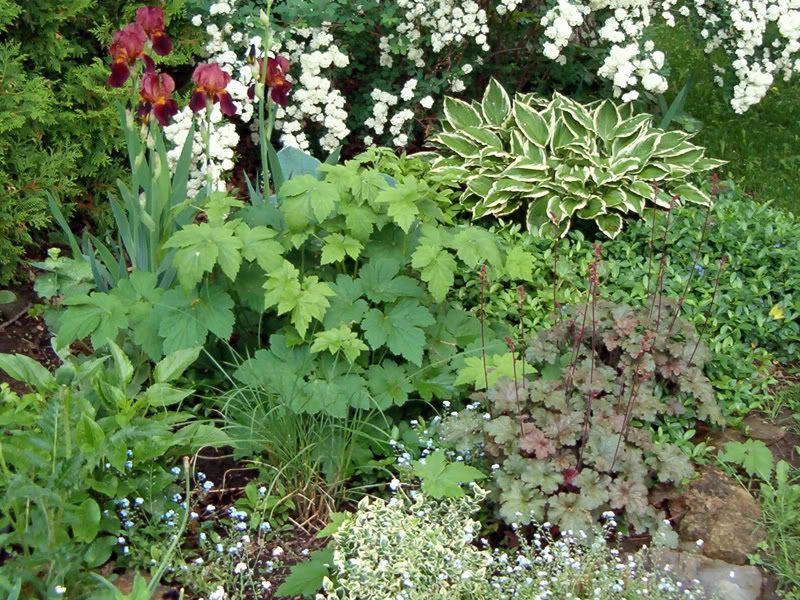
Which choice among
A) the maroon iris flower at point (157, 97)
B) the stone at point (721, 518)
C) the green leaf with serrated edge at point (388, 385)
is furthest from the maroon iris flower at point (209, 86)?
the stone at point (721, 518)

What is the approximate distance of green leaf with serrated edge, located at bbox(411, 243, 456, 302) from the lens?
11.8 ft

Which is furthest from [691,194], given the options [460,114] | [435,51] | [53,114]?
[53,114]

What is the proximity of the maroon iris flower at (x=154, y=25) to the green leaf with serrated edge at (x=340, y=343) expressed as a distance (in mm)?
1200

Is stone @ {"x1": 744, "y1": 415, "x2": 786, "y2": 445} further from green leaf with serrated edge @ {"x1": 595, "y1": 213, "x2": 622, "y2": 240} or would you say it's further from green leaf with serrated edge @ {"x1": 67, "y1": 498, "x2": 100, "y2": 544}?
green leaf with serrated edge @ {"x1": 67, "y1": 498, "x2": 100, "y2": 544}

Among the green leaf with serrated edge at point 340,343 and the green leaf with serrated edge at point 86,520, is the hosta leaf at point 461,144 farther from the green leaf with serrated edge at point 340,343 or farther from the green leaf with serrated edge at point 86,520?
the green leaf with serrated edge at point 86,520

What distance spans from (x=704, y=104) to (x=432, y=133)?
2.31 metres

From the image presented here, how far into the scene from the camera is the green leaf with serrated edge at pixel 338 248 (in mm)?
3637

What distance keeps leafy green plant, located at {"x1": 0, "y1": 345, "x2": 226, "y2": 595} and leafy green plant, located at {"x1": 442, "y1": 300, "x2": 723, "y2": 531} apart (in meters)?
0.97

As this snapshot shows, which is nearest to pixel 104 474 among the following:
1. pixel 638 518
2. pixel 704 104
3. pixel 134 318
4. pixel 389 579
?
pixel 134 318

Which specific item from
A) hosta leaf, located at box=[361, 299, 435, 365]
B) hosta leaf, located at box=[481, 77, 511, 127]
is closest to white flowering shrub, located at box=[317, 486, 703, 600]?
hosta leaf, located at box=[361, 299, 435, 365]

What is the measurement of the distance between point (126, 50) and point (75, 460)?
155 cm

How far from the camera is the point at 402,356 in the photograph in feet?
12.2

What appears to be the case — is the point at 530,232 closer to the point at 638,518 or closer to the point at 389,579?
the point at 638,518

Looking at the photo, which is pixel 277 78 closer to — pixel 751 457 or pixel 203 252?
pixel 203 252
